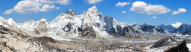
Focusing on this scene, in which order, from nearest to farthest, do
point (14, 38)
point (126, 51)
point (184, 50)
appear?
point (14, 38) → point (184, 50) → point (126, 51)

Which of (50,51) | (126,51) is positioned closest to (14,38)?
(50,51)

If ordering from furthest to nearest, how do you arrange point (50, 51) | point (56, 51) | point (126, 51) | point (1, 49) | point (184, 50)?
point (126, 51)
point (184, 50)
point (56, 51)
point (50, 51)
point (1, 49)

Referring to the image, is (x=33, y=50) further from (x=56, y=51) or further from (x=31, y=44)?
(x=56, y=51)

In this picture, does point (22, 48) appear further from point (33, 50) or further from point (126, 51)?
point (126, 51)

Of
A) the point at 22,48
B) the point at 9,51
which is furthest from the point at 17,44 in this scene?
the point at 9,51

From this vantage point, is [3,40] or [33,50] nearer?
[3,40]

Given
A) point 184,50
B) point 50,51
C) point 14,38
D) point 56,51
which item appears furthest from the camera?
point 184,50

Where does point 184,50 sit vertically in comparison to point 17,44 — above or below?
below

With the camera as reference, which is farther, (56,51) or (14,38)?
(56,51)

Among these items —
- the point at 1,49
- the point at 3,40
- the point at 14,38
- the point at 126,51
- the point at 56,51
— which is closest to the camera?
the point at 1,49
